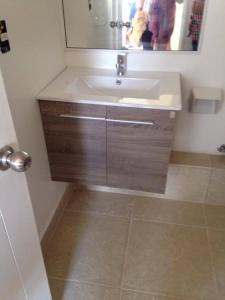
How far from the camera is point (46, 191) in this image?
169 cm

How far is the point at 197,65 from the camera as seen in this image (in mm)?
1743

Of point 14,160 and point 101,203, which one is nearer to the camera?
point 14,160

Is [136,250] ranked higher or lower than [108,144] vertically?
lower

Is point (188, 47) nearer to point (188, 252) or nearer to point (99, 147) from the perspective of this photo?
point (99, 147)

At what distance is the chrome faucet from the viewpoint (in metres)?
1.73

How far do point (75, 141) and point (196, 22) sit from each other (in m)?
0.99

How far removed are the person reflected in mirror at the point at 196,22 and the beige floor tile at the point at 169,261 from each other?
117 cm

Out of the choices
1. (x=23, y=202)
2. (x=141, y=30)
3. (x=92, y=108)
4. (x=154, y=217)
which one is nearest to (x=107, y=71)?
(x=141, y=30)

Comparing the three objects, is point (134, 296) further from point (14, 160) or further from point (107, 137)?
point (14, 160)

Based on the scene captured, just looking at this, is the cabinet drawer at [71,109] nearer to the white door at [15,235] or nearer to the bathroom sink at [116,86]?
the bathroom sink at [116,86]

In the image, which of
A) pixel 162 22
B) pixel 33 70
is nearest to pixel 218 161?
pixel 162 22

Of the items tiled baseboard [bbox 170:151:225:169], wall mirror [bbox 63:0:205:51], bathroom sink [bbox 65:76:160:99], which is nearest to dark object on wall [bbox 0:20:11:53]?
bathroom sink [bbox 65:76:160:99]

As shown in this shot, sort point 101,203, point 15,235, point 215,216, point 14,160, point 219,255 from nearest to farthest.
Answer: point 14,160 < point 15,235 < point 219,255 < point 215,216 < point 101,203

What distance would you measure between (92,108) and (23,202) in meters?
0.71
